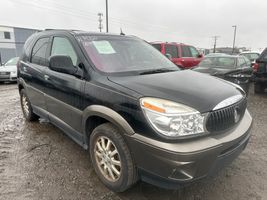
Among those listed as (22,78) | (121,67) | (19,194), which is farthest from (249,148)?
(22,78)

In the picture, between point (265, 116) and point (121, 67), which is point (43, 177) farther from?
point (265, 116)

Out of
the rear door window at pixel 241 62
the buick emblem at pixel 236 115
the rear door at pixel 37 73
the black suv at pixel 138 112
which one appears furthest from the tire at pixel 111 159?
the rear door window at pixel 241 62

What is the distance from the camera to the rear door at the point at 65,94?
2.76 m

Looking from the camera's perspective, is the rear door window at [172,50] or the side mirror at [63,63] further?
the rear door window at [172,50]

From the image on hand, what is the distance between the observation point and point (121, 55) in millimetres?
2988

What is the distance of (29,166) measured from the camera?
9.89ft

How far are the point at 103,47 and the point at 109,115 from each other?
1132mm

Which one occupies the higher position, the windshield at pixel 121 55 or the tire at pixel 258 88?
the windshield at pixel 121 55

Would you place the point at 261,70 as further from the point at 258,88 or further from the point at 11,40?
the point at 11,40

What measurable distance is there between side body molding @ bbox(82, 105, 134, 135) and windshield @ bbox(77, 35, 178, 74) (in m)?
0.48

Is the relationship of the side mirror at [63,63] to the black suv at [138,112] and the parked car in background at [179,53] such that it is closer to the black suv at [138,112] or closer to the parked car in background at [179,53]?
the black suv at [138,112]

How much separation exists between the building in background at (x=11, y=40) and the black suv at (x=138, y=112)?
1320 inches

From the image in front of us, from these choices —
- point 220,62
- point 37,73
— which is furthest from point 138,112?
point 220,62

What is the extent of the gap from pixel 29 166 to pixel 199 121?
242cm
